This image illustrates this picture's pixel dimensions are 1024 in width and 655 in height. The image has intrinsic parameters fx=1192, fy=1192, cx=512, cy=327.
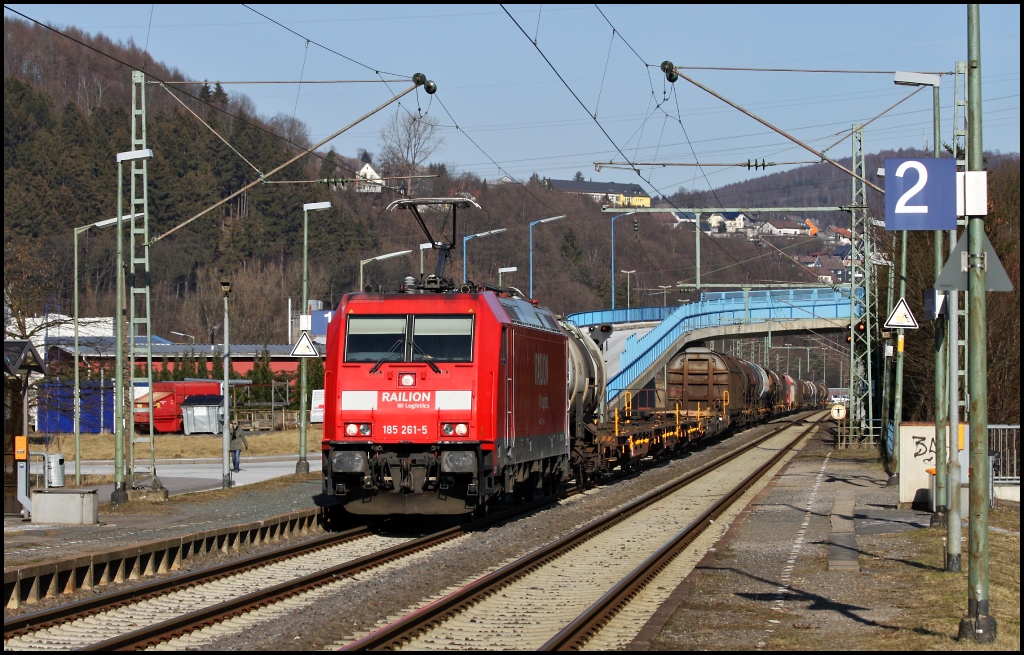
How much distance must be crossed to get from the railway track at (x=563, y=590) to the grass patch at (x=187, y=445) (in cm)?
2631

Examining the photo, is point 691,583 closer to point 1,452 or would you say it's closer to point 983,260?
point 983,260

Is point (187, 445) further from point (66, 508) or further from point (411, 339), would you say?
point (411, 339)

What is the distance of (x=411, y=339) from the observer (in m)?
17.2

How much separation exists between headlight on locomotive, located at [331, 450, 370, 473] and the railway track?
2890 millimetres

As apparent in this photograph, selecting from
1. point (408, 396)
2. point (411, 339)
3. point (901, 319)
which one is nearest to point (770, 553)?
point (408, 396)

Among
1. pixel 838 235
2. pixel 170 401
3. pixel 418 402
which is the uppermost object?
pixel 838 235

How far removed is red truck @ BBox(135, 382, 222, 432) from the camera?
2357 inches

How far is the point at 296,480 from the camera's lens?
27.0 m

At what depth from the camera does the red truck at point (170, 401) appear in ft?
196

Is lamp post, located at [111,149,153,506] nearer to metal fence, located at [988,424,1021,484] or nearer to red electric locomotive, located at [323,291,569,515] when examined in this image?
red electric locomotive, located at [323,291,569,515]

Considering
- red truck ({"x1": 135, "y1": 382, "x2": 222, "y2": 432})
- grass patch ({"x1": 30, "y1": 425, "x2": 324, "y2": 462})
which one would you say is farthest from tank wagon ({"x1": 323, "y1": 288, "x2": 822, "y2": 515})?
red truck ({"x1": 135, "y1": 382, "x2": 222, "y2": 432})

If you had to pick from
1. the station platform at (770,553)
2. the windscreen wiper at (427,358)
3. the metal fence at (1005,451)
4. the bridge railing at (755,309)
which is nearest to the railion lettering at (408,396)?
the windscreen wiper at (427,358)

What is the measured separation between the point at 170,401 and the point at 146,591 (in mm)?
49922

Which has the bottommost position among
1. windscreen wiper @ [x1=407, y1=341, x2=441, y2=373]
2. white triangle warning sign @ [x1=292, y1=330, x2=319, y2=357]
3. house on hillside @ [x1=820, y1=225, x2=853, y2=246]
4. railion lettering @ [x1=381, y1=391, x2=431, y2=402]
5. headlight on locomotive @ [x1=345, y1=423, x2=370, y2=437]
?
headlight on locomotive @ [x1=345, y1=423, x2=370, y2=437]
